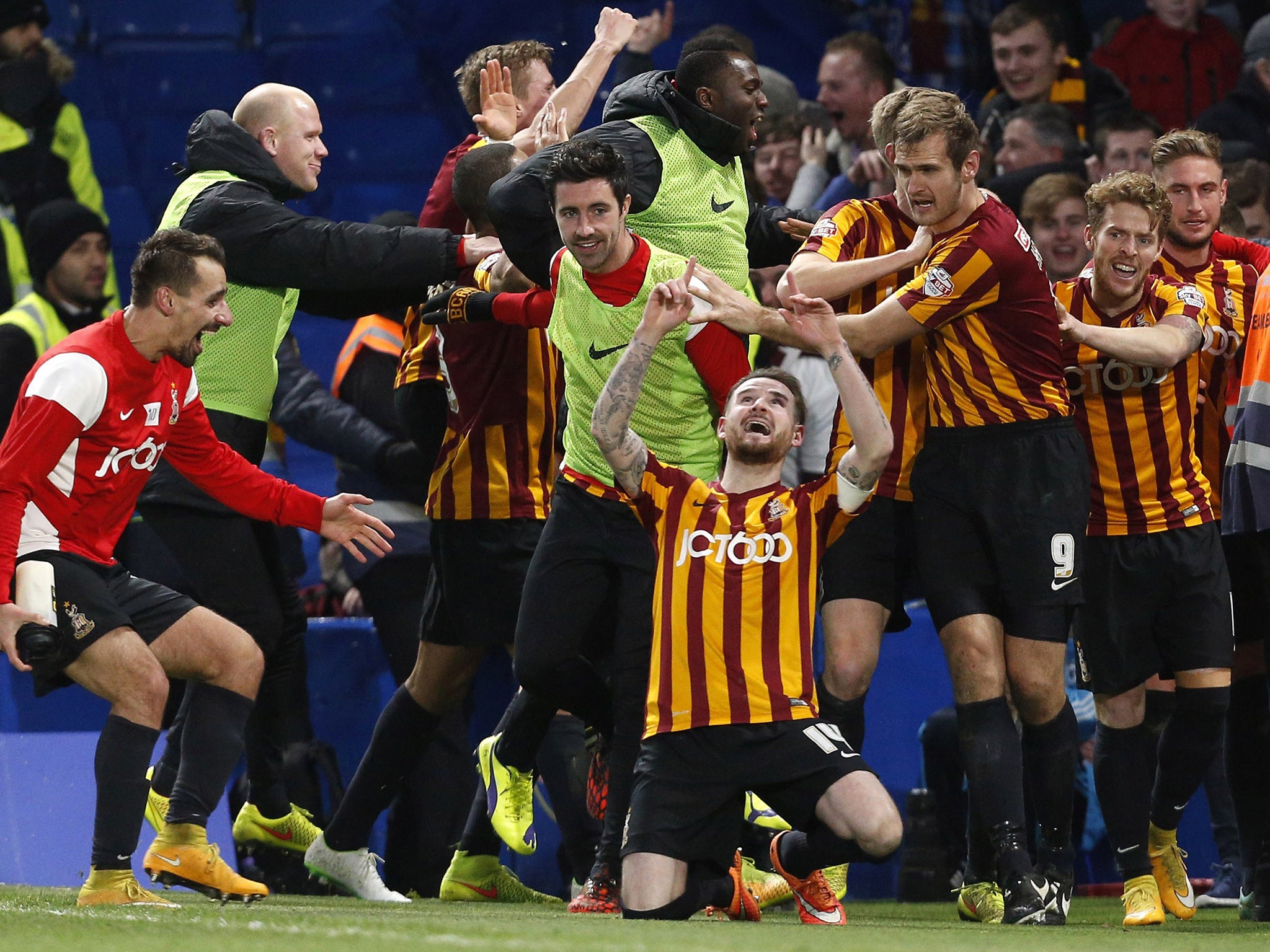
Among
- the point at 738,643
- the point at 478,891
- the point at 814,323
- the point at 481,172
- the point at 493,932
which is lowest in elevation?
the point at 478,891

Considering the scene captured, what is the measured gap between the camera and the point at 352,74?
35.6 ft

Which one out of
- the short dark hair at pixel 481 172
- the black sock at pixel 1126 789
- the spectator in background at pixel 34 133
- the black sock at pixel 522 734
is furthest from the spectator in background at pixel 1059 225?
the spectator in background at pixel 34 133

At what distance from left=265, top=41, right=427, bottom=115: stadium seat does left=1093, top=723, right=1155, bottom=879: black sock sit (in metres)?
6.43

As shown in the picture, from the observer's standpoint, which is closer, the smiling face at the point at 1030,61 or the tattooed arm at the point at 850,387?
the tattooed arm at the point at 850,387

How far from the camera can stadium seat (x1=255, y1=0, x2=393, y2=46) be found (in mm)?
10875

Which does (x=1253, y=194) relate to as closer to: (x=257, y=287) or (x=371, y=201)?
(x=257, y=287)

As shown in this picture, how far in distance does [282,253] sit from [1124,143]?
11.5ft

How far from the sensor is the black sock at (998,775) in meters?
4.89

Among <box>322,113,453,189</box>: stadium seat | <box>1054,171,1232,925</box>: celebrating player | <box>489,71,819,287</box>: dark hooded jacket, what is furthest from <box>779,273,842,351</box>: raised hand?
<box>322,113,453,189</box>: stadium seat

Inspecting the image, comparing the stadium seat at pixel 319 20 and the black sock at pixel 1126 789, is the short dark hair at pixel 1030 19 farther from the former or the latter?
the stadium seat at pixel 319 20

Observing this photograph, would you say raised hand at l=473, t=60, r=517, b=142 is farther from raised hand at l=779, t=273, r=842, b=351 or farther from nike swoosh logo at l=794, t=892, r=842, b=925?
nike swoosh logo at l=794, t=892, r=842, b=925

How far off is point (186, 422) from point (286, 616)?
1.02 m

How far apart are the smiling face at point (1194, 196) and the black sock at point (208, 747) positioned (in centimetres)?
304

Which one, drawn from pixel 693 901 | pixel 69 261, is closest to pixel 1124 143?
pixel 693 901
